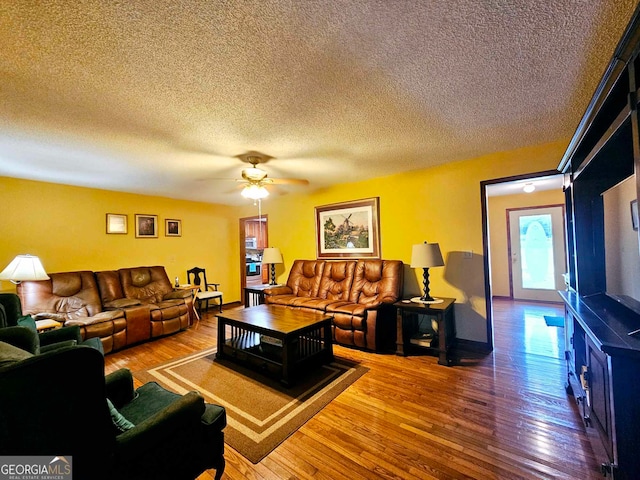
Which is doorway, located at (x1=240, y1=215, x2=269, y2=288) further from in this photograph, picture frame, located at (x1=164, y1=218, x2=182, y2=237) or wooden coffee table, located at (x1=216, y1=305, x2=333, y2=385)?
wooden coffee table, located at (x1=216, y1=305, x2=333, y2=385)

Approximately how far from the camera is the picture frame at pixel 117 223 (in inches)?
184

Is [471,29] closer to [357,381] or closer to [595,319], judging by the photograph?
[595,319]

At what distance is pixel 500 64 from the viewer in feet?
5.44

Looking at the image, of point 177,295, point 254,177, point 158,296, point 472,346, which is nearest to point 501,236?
point 472,346

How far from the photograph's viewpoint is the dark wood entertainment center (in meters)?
1.17

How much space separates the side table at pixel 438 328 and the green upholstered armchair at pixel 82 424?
8.39 ft

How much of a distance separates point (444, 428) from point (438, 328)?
1256 millimetres

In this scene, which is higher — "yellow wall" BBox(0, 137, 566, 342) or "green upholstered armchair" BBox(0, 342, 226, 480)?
"yellow wall" BBox(0, 137, 566, 342)

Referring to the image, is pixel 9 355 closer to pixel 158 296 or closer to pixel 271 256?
pixel 158 296

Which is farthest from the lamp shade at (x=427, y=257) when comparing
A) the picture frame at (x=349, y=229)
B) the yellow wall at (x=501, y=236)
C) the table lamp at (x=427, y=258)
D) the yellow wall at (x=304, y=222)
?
the yellow wall at (x=501, y=236)

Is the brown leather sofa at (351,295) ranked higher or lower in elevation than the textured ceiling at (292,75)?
lower

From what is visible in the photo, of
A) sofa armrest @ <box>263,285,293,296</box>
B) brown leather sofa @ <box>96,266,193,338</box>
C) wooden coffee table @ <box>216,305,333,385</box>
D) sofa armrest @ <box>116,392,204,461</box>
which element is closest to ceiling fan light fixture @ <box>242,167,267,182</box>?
wooden coffee table @ <box>216,305,333,385</box>

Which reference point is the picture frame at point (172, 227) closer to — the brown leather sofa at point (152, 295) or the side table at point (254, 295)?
A: the brown leather sofa at point (152, 295)

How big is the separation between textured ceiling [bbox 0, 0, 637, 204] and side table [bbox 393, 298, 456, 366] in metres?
1.82
